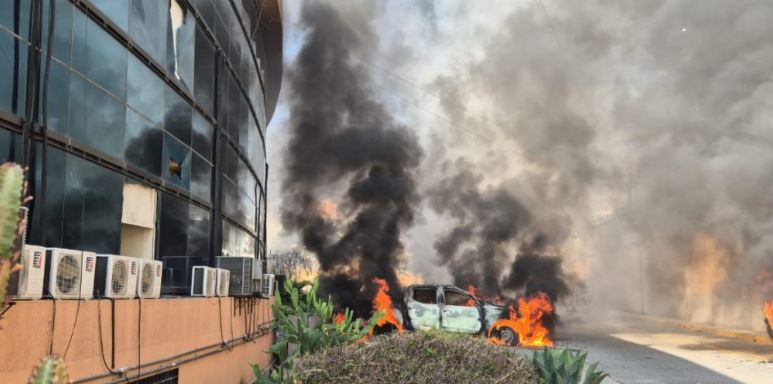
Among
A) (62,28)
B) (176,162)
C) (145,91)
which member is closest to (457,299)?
(176,162)

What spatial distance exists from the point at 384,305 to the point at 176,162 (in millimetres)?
7998

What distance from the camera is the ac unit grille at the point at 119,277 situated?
244 inches

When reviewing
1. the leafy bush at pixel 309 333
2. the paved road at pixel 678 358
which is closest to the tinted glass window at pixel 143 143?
the leafy bush at pixel 309 333

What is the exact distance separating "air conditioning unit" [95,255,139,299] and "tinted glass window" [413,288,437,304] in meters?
11.6

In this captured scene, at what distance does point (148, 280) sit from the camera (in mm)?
7059

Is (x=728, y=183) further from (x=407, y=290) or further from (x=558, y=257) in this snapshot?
(x=407, y=290)

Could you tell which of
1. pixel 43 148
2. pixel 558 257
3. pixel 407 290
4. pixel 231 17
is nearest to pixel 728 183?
pixel 558 257

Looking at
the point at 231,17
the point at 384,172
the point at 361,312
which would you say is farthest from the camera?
the point at 384,172

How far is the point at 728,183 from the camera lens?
21.9 metres

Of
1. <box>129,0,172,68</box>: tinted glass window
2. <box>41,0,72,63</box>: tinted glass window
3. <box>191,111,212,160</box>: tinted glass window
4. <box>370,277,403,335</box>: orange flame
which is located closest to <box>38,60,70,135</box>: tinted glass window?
<box>41,0,72,63</box>: tinted glass window

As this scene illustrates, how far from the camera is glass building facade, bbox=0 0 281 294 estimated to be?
7863mm

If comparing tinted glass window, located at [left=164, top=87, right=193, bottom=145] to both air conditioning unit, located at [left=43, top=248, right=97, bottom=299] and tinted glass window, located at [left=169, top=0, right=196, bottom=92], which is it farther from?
air conditioning unit, located at [left=43, top=248, right=97, bottom=299]

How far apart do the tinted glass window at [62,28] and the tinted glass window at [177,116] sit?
360 cm

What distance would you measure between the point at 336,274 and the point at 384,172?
18.7 feet
